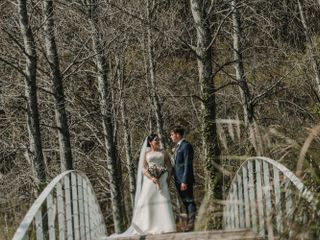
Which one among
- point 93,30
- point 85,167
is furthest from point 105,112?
point 85,167

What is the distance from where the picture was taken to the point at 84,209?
7656 mm

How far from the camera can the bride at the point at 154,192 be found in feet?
38.3

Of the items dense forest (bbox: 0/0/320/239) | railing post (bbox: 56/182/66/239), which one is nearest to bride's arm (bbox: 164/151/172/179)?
dense forest (bbox: 0/0/320/239)

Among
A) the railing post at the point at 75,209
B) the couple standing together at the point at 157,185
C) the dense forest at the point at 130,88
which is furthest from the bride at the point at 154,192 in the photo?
the railing post at the point at 75,209

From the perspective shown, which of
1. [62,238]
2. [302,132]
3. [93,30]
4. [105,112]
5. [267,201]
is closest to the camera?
[302,132]

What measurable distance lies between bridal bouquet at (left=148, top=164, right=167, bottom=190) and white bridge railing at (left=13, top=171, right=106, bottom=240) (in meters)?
2.35

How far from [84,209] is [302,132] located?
380cm

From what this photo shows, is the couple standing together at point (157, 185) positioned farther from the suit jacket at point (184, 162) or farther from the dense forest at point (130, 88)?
the dense forest at point (130, 88)

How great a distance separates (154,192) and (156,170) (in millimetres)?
369

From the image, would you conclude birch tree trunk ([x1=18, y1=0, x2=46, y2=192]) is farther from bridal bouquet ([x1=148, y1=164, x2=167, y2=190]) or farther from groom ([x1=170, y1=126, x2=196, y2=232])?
groom ([x1=170, y1=126, x2=196, y2=232])

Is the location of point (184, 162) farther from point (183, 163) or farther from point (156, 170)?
point (156, 170)

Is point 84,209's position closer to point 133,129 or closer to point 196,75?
point 133,129

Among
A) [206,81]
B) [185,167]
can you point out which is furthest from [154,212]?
[206,81]

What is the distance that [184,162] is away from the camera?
1133 centimetres
